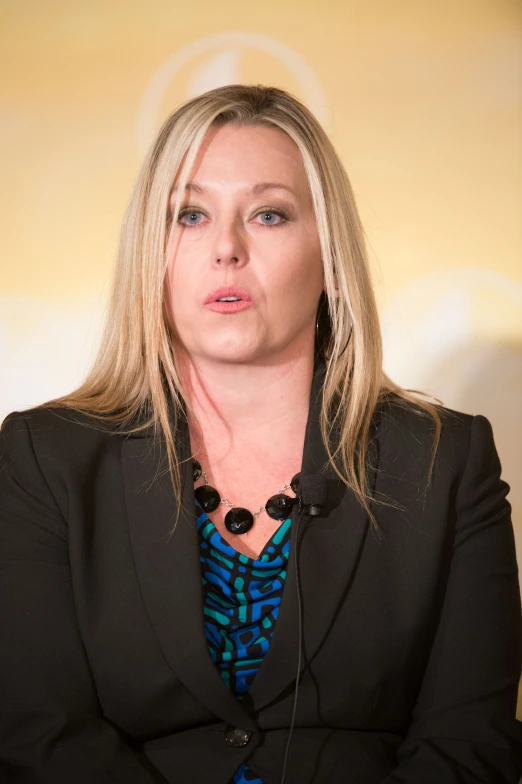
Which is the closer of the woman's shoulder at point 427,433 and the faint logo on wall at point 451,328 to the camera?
the woman's shoulder at point 427,433

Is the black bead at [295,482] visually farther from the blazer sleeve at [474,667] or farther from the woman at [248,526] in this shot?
the blazer sleeve at [474,667]

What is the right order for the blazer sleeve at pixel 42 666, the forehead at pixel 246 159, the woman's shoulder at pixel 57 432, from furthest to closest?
the forehead at pixel 246 159, the woman's shoulder at pixel 57 432, the blazer sleeve at pixel 42 666

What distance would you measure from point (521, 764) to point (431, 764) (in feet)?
0.79

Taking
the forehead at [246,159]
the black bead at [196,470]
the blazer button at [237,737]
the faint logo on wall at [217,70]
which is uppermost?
the faint logo on wall at [217,70]

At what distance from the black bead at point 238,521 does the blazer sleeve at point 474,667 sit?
513mm

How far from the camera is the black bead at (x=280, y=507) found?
7.19ft

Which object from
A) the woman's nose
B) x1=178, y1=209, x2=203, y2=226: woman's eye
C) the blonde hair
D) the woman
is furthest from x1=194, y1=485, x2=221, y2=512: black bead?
x1=178, y1=209, x2=203, y2=226: woman's eye

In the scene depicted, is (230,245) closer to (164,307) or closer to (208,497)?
(164,307)

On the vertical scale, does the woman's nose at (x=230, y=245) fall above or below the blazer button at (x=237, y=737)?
above

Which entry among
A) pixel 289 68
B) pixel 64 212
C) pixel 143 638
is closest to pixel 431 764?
pixel 143 638

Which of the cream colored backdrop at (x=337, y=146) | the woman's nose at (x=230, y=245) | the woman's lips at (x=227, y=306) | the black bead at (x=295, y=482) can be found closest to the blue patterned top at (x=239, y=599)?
the black bead at (x=295, y=482)

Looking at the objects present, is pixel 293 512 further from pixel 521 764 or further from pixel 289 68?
pixel 289 68

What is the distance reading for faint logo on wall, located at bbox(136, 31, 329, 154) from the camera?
11.0ft

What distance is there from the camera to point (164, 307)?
7.73 ft
